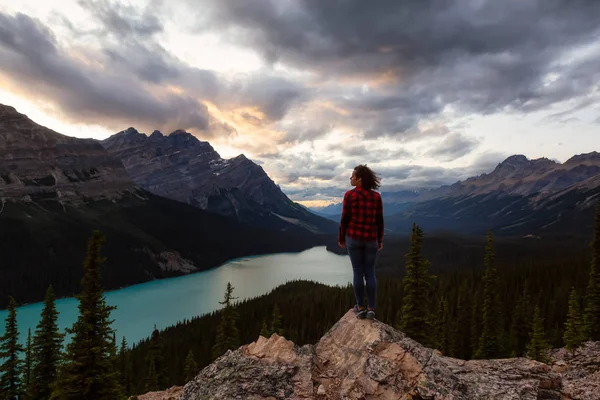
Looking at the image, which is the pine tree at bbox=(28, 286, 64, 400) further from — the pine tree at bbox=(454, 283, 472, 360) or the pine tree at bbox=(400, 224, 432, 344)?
the pine tree at bbox=(454, 283, 472, 360)

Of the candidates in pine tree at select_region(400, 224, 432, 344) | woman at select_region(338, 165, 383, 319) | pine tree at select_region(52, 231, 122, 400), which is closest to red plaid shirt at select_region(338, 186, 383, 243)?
→ woman at select_region(338, 165, 383, 319)

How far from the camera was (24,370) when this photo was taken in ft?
115

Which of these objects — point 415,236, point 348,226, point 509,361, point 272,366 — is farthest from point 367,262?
point 415,236

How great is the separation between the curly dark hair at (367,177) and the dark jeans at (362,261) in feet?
5.56

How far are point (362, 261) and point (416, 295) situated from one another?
22.4 m

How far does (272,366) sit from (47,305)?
1092 inches

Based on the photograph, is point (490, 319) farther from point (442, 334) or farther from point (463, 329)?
point (463, 329)

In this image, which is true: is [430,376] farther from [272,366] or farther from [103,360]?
[103,360]

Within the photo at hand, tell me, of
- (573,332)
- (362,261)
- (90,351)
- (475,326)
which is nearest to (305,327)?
(475,326)

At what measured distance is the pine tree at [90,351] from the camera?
18.8 metres

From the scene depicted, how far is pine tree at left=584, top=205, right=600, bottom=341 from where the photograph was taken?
40916mm

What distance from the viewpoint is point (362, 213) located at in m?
10.0

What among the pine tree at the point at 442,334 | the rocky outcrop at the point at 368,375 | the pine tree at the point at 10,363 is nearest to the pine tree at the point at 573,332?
the pine tree at the point at 442,334

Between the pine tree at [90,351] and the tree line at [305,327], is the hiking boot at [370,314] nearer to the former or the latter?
the pine tree at [90,351]
